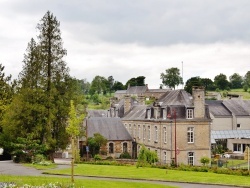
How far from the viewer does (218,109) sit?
71062 millimetres

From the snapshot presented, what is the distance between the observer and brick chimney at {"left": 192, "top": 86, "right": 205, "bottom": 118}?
45844mm

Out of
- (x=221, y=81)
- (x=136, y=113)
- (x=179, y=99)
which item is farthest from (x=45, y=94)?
(x=221, y=81)

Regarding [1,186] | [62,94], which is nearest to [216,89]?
[62,94]

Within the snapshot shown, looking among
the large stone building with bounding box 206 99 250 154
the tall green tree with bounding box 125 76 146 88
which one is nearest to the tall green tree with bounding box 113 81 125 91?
the tall green tree with bounding box 125 76 146 88

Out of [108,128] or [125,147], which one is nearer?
[125,147]

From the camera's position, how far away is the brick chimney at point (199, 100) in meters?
45.8

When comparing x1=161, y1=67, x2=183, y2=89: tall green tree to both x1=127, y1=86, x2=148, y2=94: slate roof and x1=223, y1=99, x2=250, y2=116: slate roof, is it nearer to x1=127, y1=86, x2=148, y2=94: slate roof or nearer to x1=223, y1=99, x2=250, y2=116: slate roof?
x1=127, y1=86, x2=148, y2=94: slate roof

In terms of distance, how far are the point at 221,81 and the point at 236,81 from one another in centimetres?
1689

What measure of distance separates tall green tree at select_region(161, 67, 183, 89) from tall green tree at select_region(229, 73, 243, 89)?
1066 inches

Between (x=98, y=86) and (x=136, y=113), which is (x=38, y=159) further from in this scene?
(x=98, y=86)

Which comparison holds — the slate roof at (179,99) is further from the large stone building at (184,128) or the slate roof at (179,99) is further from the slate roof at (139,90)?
the slate roof at (139,90)

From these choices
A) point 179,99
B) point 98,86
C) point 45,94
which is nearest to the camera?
point 45,94

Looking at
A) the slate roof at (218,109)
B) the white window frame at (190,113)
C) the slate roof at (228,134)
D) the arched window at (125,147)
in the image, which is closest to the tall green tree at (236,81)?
the slate roof at (218,109)

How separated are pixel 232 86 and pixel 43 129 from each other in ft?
484
